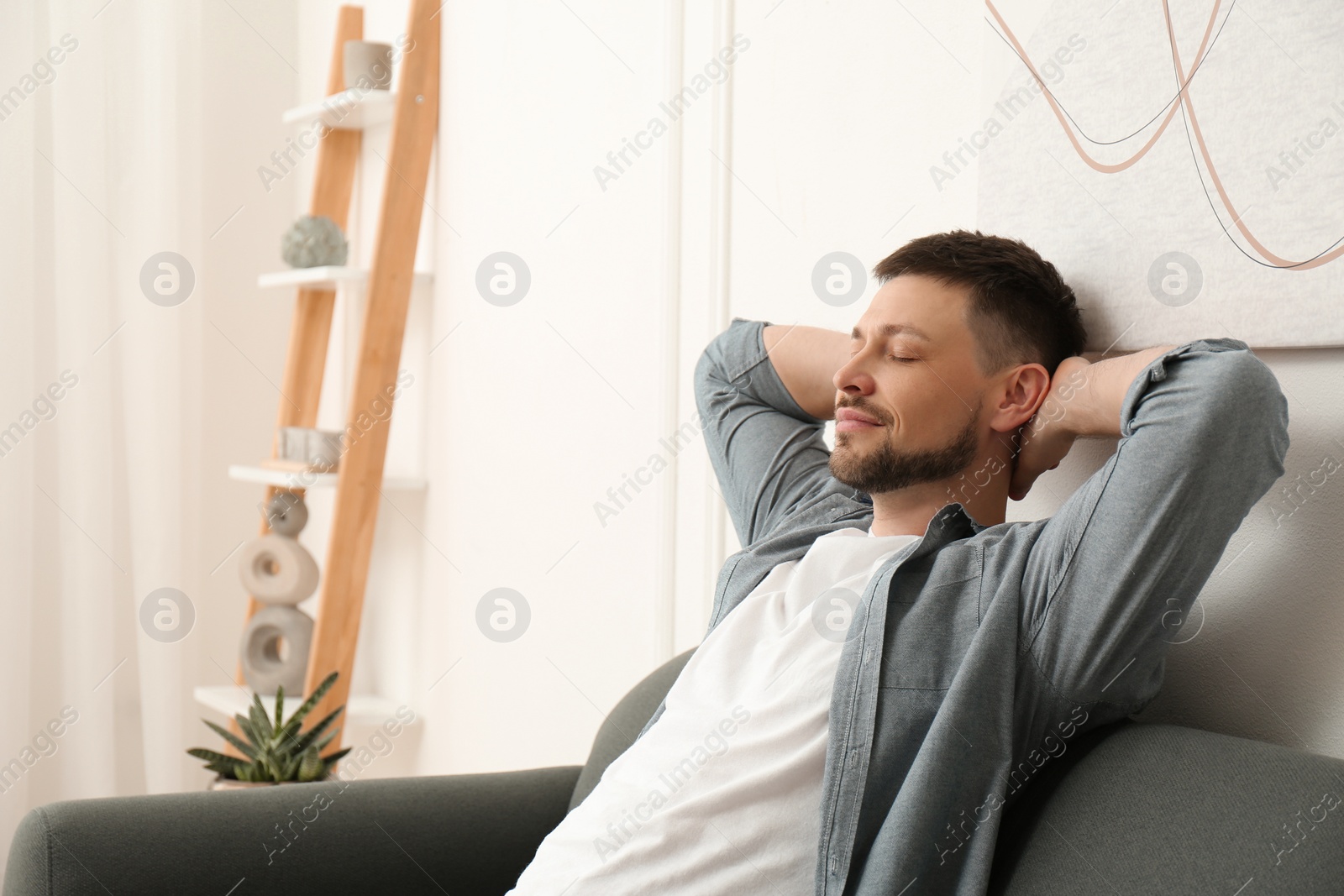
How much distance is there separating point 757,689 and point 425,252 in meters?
1.87

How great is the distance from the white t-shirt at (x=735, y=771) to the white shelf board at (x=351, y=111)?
1873 millimetres

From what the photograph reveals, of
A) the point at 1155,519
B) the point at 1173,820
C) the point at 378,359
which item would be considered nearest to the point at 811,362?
the point at 1155,519

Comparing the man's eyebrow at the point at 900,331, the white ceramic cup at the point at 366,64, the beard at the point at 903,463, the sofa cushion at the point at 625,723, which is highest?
the white ceramic cup at the point at 366,64

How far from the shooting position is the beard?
47.9 inches

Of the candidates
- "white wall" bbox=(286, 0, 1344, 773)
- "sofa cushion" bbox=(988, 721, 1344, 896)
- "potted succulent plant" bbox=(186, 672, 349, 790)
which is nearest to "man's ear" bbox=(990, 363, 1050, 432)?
"white wall" bbox=(286, 0, 1344, 773)

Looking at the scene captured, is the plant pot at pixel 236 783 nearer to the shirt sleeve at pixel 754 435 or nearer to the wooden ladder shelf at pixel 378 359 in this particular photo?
the wooden ladder shelf at pixel 378 359

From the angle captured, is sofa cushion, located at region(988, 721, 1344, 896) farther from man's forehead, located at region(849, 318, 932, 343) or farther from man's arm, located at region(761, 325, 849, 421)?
man's arm, located at region(761, 325, 849, 421)

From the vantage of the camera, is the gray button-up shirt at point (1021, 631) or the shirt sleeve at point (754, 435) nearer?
the gray button-up shirt at point (1021, 631)

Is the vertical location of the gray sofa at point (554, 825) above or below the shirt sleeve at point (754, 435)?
below

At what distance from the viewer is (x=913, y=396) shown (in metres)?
1.22

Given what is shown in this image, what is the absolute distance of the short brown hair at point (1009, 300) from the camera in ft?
4.03

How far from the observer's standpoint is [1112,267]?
124 cm

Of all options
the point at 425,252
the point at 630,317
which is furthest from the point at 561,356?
the point at 425,252

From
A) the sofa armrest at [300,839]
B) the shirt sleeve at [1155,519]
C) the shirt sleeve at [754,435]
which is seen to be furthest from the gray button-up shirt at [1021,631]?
the sofa armrest at [300,839]
